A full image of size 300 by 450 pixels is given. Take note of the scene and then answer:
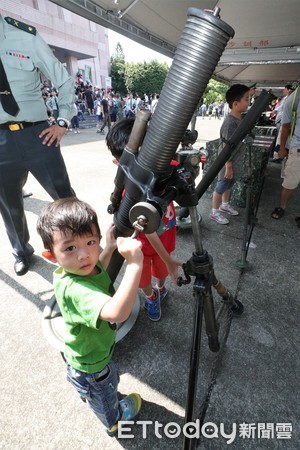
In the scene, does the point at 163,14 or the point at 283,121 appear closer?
the point at 163,14

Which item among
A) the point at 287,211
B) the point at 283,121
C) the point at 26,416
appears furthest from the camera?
the point at 287,211

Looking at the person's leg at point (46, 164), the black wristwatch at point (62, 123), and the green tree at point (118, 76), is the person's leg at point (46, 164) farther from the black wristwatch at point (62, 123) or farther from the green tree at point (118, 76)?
the green tree at point (118, 76)

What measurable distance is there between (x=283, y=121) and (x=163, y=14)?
2332mm

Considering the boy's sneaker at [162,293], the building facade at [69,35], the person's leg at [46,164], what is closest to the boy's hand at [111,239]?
the boy's sneaker at [162,293]

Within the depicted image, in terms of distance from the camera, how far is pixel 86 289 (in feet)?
3.42

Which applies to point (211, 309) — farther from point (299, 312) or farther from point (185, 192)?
point (299, 312)

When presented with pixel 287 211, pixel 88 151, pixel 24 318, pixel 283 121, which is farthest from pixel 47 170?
pixel 88 151

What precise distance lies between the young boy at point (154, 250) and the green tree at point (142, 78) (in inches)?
1920

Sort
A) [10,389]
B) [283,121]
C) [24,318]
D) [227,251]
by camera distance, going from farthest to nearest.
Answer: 1. [283,121]
2. [227,251]
3. [24,318]
4. [10,389]

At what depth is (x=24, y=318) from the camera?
2.28 m

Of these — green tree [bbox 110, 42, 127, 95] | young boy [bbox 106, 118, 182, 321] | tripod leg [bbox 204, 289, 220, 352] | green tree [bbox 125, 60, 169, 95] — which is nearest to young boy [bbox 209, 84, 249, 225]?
young boy [bbox 106, 118, 182, 321]

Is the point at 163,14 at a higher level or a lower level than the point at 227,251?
higher

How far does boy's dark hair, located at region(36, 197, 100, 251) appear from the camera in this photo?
1020 millimetres

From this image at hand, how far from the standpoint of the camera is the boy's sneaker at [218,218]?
3861 millimetres
